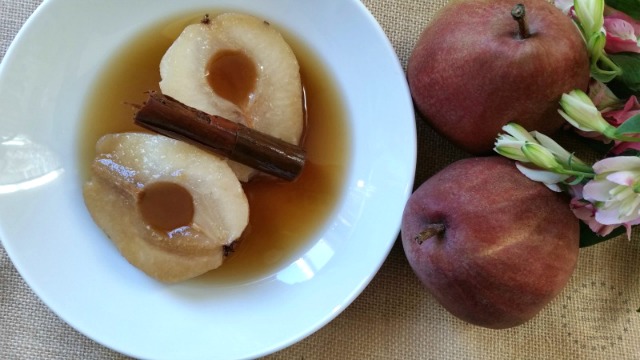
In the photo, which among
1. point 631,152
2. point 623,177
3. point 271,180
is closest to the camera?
point 623,177

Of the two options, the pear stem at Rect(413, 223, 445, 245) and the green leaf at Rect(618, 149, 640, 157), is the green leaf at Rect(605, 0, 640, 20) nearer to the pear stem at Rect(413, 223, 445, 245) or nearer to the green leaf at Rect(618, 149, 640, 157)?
the green leaf at Rect(618, 149, 640, 157)

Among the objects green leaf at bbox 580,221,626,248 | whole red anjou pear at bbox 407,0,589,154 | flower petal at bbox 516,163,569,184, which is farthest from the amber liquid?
green leaf at bbox 580,221,626,248

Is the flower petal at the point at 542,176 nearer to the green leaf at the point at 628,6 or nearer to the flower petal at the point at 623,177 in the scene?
the flower petal at the point at 623,177

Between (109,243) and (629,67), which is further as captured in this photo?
(109,243)

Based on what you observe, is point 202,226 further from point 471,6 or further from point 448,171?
point 471,6

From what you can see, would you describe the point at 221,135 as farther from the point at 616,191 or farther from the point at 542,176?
the point at 616,191

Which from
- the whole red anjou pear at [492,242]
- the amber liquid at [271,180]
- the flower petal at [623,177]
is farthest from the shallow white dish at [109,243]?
the flower petal at [623,177]

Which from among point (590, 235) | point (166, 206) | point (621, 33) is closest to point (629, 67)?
point (621, 33)

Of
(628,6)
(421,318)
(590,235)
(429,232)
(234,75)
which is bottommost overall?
(421,318)
